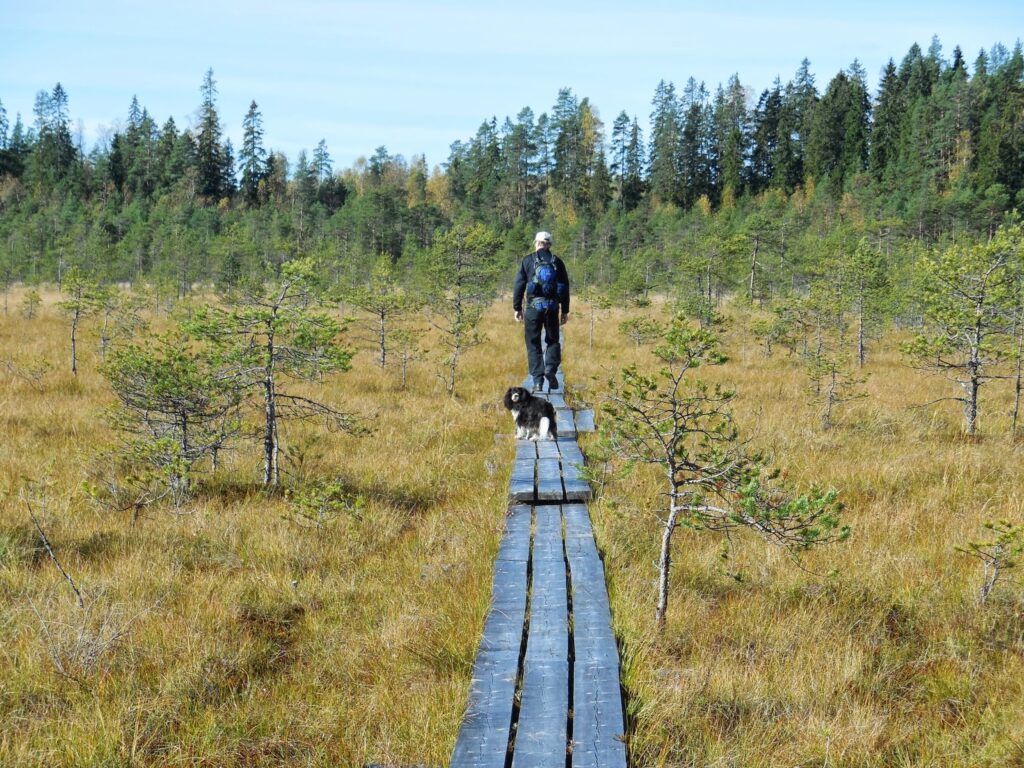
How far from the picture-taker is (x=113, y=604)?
3629mm

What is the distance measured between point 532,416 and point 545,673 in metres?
4.12

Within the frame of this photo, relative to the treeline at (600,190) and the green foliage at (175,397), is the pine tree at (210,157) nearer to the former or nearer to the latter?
the treeline at (600,190)

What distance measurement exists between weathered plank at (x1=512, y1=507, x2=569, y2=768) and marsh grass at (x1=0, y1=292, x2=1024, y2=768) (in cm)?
30

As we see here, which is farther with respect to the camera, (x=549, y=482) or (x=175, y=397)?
(x=175, y=397)

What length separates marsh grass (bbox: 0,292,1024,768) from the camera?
273cm

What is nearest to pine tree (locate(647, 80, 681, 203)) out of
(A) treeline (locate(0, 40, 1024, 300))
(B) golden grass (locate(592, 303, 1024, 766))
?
(A) treeline (locate(0, 40, 1024, 300))

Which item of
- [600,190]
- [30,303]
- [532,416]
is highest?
[600,190]

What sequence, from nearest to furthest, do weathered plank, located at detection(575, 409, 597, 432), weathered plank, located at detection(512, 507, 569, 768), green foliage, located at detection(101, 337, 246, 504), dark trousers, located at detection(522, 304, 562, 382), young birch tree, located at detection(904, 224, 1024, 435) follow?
weathered plank, located at detection(512, 507, 569, 768), green foliage, located at detection(101, 337, 246, 504), weathered plank, located at detection(575, 409, 597, 432), dark trousers, located at detection(522, 304, 562, 382), young birch tree, located at detection(904, 224, 1024, 435)

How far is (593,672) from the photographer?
2.94 meters

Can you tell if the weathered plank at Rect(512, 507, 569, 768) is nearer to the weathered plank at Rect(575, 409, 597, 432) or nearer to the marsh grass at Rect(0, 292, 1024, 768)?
the marsh grass at Rect(0, 292, 1024, 768)

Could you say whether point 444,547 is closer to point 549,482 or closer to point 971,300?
point 549,482

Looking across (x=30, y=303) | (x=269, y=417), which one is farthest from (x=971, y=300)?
(x=30, y=303)

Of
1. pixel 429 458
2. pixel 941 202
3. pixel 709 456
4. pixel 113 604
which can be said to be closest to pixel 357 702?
pixel 113 604

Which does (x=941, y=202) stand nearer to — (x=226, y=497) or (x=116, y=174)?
(x=226, y=497)
